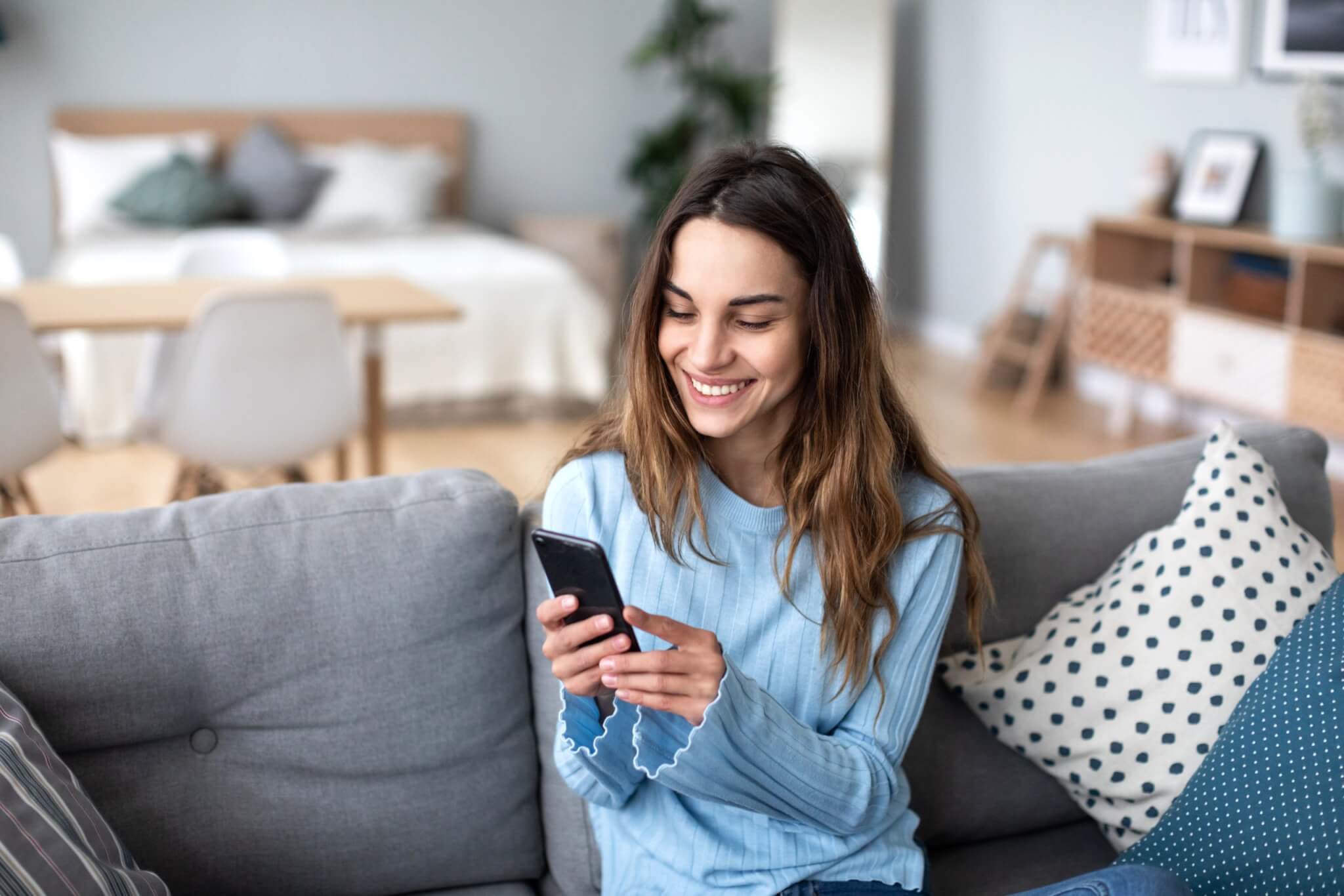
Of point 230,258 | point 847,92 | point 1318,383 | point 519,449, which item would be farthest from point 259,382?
point 847,92

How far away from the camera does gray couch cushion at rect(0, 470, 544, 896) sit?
134cm

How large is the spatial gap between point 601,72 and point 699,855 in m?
6.07

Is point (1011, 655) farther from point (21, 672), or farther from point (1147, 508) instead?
point (21, 672)

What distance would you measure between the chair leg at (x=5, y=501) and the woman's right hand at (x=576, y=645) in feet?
6.85

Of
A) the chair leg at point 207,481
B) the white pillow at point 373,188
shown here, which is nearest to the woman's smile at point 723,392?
the chair leg at point 207,481

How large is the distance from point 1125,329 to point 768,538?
158 inches

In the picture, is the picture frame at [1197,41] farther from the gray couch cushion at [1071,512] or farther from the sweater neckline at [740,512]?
the sweater neckline at [740,512]

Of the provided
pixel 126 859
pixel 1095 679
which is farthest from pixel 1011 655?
pixel 126 859

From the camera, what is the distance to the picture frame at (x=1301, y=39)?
13.9ft

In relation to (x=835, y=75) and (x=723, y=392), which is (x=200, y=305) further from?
(x=835, y=75)

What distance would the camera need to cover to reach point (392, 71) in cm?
657

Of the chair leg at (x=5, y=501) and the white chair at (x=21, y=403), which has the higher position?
the white chair at (x=21, y=403)

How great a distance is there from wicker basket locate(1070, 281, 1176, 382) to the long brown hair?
3734 millimetres

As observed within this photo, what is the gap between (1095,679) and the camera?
4.95 ft
